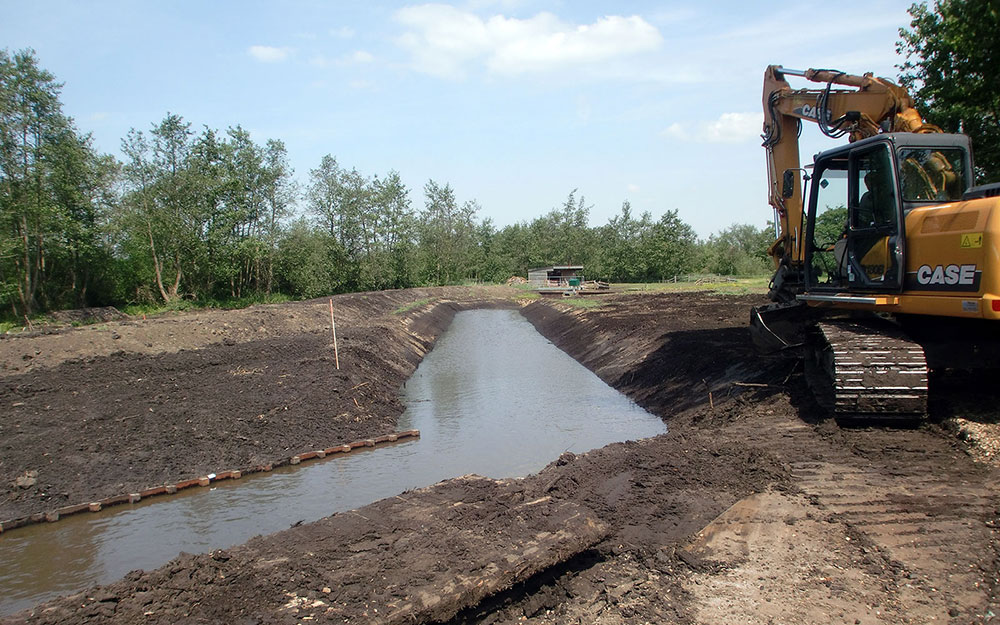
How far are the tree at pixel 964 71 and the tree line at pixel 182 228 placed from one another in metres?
17.4

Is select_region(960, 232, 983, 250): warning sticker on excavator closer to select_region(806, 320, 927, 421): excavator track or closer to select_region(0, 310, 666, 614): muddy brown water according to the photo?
select_region(806, 320, 927, 421): excavator track

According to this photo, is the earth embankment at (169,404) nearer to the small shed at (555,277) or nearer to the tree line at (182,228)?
the tree line at (182,228)

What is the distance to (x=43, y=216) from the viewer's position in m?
30.0

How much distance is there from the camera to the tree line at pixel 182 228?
97.9 ft

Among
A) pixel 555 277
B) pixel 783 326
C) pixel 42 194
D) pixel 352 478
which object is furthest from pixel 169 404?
pixel 555 277

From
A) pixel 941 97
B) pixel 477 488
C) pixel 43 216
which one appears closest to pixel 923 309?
pixel 477 488

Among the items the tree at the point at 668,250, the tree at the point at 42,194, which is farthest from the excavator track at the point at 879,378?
the tree at the point at 668,250

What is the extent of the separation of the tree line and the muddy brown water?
65.6 feet

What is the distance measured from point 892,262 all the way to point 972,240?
1.05 m

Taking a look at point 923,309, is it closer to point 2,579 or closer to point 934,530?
A: point 934,530

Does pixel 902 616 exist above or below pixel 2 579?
above

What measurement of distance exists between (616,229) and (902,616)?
265 ft

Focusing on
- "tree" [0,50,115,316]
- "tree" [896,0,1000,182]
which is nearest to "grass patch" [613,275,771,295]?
"tree" [896,0,1000,182]

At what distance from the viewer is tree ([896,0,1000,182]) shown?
11.9 meters
